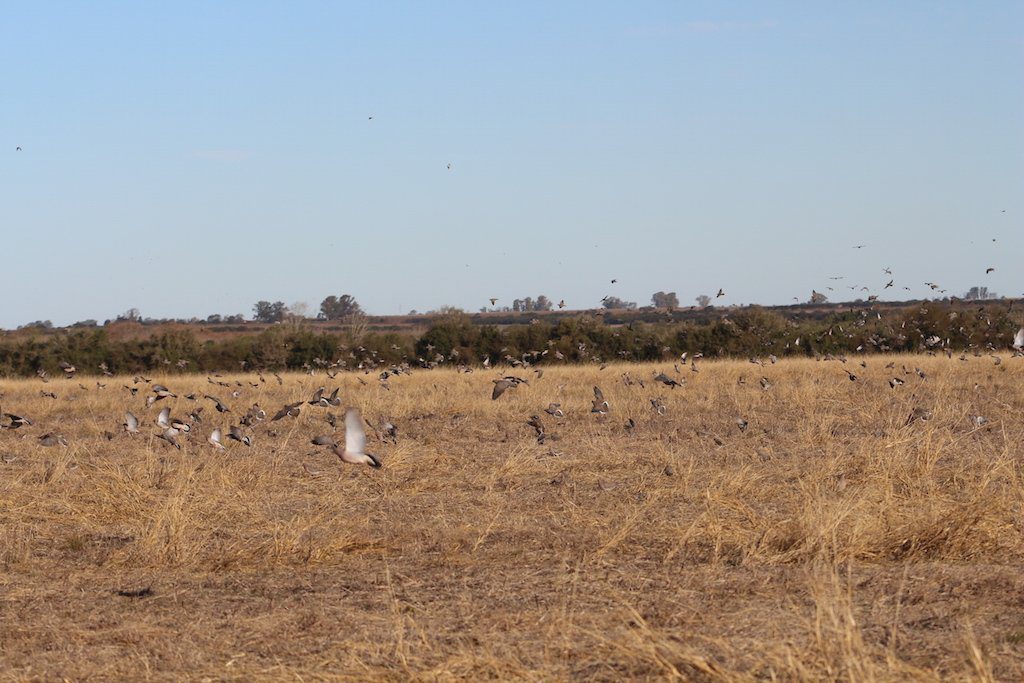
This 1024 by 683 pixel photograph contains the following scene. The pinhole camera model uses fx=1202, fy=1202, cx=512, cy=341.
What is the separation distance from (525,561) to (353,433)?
1981 millimetres

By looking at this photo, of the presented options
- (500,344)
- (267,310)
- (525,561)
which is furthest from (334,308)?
(525,561)

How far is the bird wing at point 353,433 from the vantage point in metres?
A: 8.32

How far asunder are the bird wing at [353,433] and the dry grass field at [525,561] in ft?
1.72

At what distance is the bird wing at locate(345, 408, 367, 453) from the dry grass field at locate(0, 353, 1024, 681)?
53 centimetres

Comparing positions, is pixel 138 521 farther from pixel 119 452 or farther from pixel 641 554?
pixel 119 452

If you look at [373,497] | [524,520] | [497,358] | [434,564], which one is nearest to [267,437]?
[373,497]

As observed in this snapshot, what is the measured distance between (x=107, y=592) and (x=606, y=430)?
28.2 ft

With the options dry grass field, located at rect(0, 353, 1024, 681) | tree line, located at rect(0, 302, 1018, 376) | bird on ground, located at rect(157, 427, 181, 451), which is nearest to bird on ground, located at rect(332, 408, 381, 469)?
dry grass field, located at rect(0, 353, 1024, 681)

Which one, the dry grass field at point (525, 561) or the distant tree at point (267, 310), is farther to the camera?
the distant tree at point (267, 310)

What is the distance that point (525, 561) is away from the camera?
23.0 ft

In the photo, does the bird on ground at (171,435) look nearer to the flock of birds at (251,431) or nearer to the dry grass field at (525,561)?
the flock of birds at (251,431)

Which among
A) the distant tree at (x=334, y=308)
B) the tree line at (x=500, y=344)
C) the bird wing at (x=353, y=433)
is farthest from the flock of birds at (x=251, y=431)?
the distant tree at (x=334, y=308)

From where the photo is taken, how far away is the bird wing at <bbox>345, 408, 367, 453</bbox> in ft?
27.3

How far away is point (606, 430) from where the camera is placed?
14359 millimetres
